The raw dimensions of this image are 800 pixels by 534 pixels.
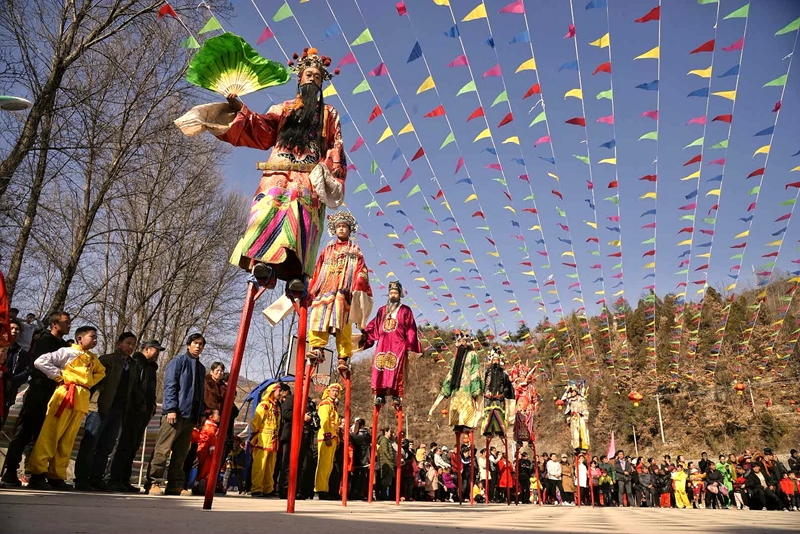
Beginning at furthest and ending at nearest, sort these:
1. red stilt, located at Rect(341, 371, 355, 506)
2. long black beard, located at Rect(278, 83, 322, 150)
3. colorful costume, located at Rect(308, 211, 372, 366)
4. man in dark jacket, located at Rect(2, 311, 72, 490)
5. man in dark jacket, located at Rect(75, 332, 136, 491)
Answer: man in dark jacket, located at Rect(75, 332, 136, 491), man in dark jacket, located at Rect(2, 311, 72, 490), red stilt, located at Rect(341, 371, 355, 506), colorful costume, located at Rect(308, 211, 372, 366), long black beard, located at Rect(278, 83, 322, 150)

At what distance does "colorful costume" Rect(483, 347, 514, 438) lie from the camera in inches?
→ 457

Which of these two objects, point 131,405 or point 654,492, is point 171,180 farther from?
point 654,492

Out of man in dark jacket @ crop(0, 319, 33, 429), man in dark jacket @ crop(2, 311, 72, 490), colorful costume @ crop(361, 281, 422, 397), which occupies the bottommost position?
man in dark jacket @ crop(2, 311, 72, 490)

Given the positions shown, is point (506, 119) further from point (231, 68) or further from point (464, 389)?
point (231, 68)

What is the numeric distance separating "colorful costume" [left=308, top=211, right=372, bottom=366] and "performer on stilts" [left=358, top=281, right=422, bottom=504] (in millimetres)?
1161

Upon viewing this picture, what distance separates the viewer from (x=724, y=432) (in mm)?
33938

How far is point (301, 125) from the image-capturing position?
3992 millimetres

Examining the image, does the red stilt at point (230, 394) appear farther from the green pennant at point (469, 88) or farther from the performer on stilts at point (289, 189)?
the green pennant at point (469, 88)

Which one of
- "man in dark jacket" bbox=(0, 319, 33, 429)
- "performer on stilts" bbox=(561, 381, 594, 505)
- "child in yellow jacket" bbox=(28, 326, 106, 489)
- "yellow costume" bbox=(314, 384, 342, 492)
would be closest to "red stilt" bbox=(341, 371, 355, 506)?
"child in yellow jacket" bbox=(28, 326, 106, 489)

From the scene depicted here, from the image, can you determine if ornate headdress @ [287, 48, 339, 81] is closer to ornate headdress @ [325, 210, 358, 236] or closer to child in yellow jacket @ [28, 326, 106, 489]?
ornate headdress @ [325, 210, 358, 236]

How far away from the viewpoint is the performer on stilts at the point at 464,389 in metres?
9.91

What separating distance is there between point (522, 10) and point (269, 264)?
6.72 m

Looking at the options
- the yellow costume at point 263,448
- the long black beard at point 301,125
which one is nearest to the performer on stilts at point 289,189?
the long black beard at point 301,125

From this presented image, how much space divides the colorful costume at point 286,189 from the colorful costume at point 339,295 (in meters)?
1.48
